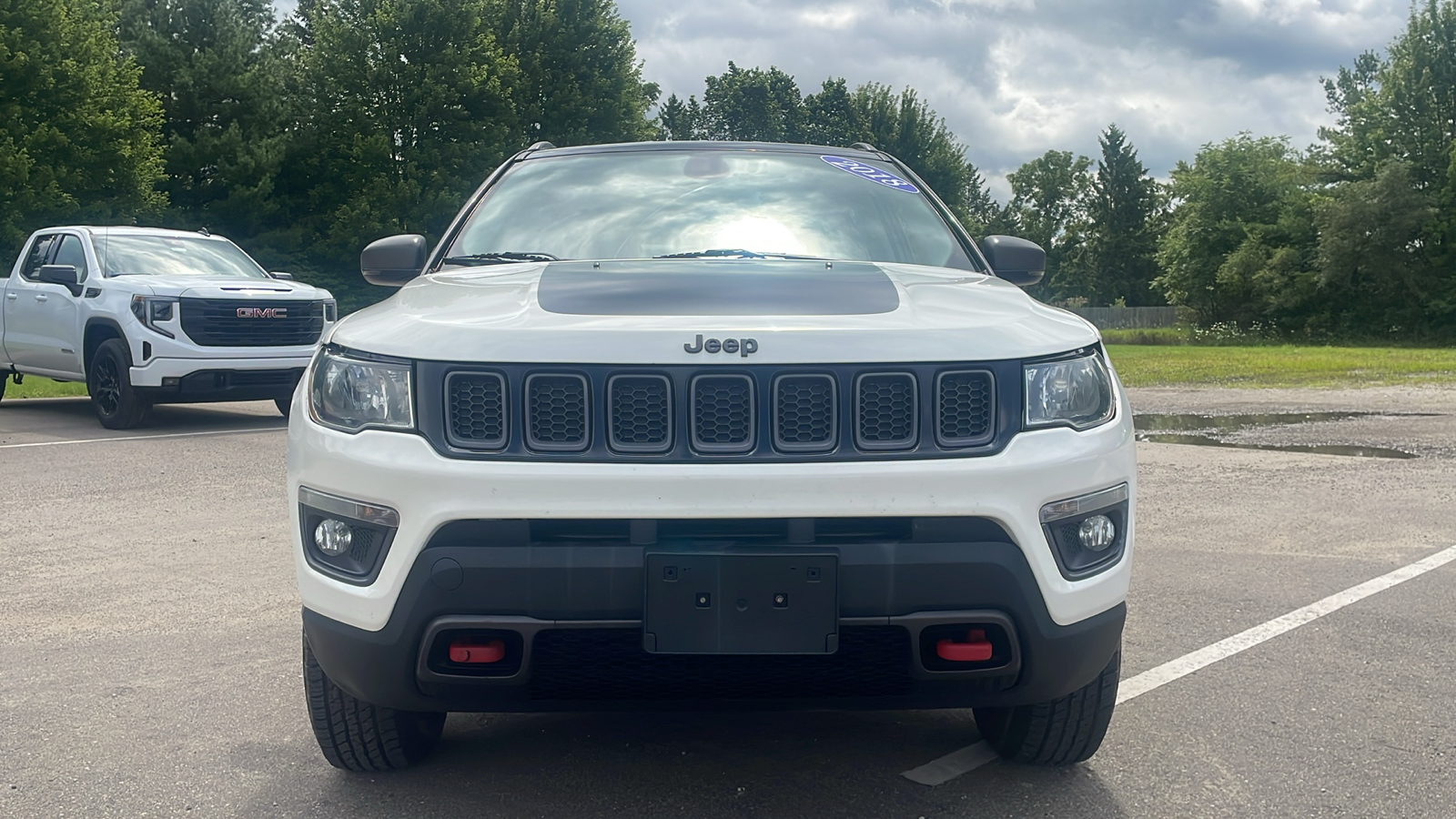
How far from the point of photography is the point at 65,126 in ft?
111

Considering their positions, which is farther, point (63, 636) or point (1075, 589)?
point (63, 636)

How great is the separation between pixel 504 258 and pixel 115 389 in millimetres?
9310

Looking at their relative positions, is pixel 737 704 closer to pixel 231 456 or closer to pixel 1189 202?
pixel 231 456

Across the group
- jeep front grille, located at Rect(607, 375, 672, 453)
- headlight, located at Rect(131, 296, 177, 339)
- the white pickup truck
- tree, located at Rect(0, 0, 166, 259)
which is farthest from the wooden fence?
jeep front grille, located at Rect(607, 375, 672, 453)

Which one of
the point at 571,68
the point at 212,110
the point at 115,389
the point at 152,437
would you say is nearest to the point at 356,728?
the point at 152,437

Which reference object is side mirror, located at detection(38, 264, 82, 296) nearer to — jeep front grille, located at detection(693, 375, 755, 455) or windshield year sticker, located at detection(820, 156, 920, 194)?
windshield year sticker, located at detection(820, 156, 920, 194)

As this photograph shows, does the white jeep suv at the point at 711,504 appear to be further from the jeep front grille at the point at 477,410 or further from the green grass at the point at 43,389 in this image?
the green grass at the point at 43,389

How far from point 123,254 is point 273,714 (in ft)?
33.1

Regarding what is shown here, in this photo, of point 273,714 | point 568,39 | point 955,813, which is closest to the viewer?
point 955,813

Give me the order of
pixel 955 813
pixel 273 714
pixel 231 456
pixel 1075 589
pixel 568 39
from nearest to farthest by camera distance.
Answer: pixel 1075 589
pixel 955 813
pixel 273 714
pixel 231 456
pixel 568 39

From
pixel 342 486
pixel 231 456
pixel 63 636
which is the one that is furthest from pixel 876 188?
pixel 231 456

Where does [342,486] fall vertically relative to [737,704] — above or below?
above

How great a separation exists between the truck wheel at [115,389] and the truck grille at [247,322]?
0.69m

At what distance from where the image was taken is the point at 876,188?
4.29 meters
